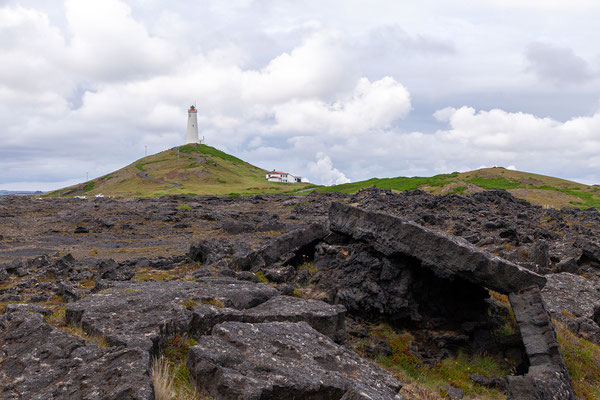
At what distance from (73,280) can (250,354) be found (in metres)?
14.4

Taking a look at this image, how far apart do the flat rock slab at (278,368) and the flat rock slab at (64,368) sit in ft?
3.71

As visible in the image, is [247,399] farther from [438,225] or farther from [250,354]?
[438,225]

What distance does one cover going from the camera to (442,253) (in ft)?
42.2

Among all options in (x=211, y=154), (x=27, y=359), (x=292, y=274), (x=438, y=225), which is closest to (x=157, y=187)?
(x=211, y=154)

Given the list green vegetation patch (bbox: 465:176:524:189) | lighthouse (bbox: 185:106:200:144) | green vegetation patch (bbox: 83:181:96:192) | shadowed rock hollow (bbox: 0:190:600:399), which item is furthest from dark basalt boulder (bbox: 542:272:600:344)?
lighthouse (bbox: 185:106:200:144)

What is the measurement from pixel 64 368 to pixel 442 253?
10.4 meters

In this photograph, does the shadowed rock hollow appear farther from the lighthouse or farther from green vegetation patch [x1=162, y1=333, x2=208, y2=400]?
the lighthouse

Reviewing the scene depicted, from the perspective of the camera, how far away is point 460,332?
13820mm

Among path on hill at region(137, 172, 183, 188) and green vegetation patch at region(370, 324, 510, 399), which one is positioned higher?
path on hill at region(137, 172, 183, 188)

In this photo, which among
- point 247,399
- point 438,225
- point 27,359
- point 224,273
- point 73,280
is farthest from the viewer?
point 438,225

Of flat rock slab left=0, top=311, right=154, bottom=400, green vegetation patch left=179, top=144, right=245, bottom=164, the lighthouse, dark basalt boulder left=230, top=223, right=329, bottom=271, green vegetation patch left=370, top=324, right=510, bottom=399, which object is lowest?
green vegetation patch left=370, top=324, right=510, bottom=399

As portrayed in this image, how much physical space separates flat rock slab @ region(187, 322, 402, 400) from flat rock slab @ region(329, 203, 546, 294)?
544 cm

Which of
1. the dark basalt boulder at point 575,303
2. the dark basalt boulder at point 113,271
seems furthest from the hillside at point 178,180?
the dark basalt boulder at point 575,303

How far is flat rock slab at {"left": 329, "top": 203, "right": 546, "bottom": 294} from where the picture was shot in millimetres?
12172
